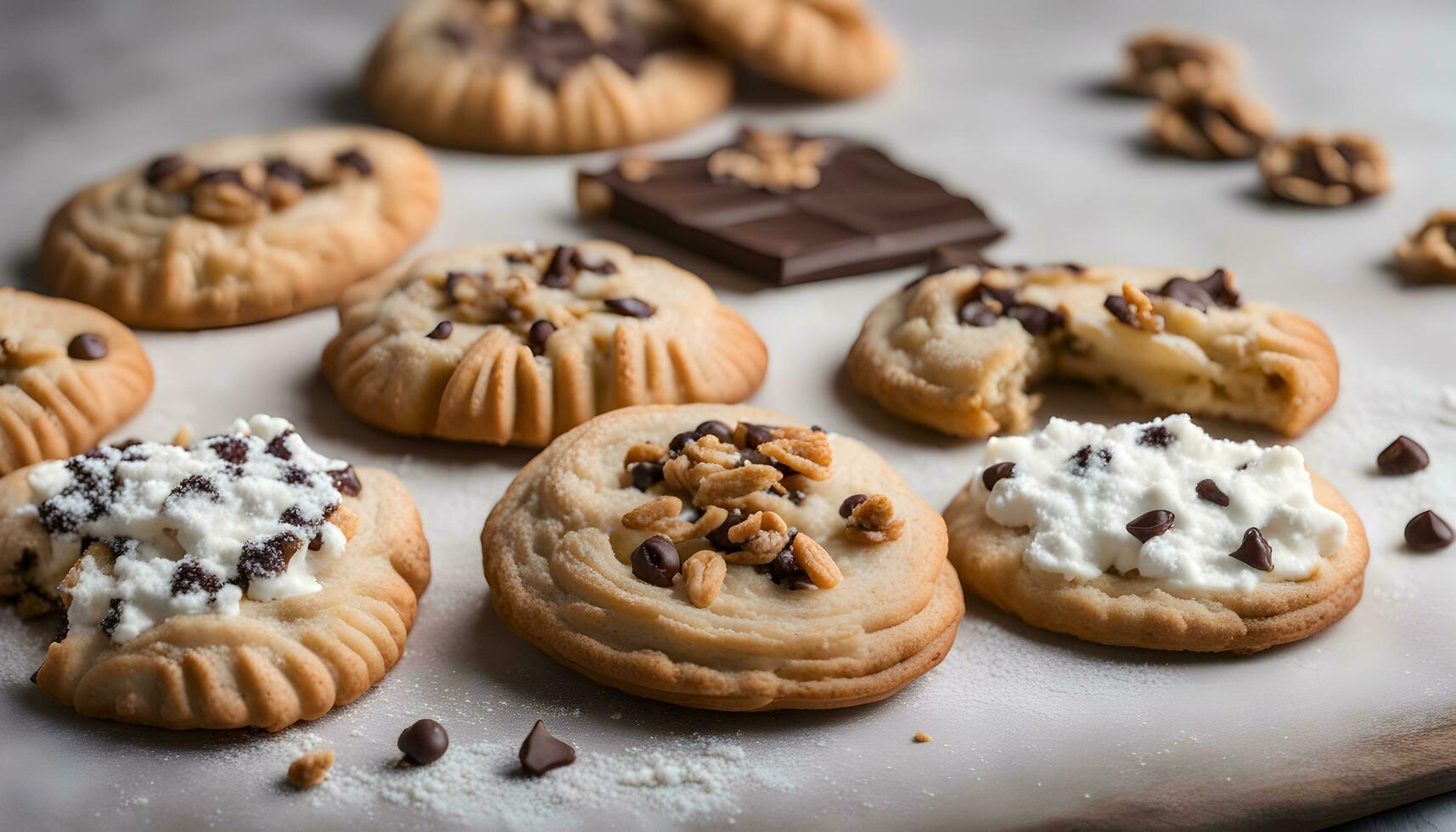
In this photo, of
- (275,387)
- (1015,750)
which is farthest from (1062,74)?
(1015,750)

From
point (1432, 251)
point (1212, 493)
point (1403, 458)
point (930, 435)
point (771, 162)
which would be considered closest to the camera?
point (1212, 493)

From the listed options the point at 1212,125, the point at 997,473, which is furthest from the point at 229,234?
the point at 1212,125

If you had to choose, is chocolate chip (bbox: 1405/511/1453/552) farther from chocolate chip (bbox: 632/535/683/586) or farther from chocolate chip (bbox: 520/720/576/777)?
chocolate chip (bbox: 520/720/576/777)

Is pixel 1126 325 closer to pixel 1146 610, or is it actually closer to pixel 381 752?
pixel 1146 610

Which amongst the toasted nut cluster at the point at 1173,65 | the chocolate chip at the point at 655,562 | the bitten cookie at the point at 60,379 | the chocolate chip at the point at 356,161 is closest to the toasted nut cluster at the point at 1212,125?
the toasted nut cluster at the point at 1173,65

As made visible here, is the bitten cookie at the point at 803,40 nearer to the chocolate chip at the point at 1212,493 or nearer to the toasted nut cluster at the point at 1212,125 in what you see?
the toasted nut cluster at the point at 1212,125

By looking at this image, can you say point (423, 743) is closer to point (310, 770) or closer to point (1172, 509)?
point (310, 770)
